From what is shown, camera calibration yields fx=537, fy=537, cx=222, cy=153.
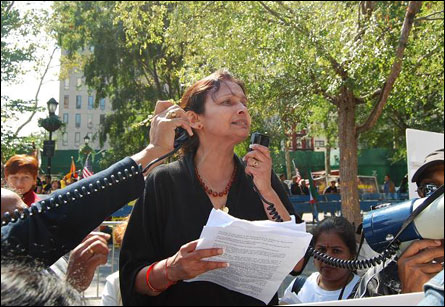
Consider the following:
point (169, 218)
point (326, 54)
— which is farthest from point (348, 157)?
point (169, 218)

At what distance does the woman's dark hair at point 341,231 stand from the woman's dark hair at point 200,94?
138 cm

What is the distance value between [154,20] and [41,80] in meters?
27.1

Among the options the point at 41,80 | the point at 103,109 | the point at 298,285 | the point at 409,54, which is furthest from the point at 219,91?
the point at 103,109

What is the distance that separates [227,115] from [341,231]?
4.80 feet

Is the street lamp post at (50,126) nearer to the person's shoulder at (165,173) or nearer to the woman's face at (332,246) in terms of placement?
the woman's face at (332,246)

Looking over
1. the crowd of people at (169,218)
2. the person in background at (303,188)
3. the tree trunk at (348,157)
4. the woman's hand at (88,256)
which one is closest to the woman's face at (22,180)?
the crowd of people at (169,218)

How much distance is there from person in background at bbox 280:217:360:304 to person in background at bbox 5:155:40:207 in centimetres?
199

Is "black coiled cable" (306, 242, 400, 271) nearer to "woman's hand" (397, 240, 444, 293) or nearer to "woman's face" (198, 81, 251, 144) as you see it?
"woman's hand" (397, 240, 444, 293)

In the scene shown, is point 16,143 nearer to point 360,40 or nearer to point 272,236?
point 360,40

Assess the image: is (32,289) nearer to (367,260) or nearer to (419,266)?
(419,266)

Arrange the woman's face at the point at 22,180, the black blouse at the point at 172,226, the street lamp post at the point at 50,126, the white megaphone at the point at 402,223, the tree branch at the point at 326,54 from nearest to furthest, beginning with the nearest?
the white megaphone at the point at 402,223 → the black blouse at the point at 172,226 → the woman's face at the point at 22,180 → the tree branch at the point at 326,54 → the street lamp post at the point at 50,126

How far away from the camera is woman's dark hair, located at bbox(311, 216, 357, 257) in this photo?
3.41 m

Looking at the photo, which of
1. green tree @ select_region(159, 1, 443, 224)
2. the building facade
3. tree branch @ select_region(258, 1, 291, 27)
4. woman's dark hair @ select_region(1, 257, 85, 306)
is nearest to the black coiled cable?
woman's dark hair @ select_region(1, 257, 85, 306)

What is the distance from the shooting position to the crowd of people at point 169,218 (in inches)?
57.9
